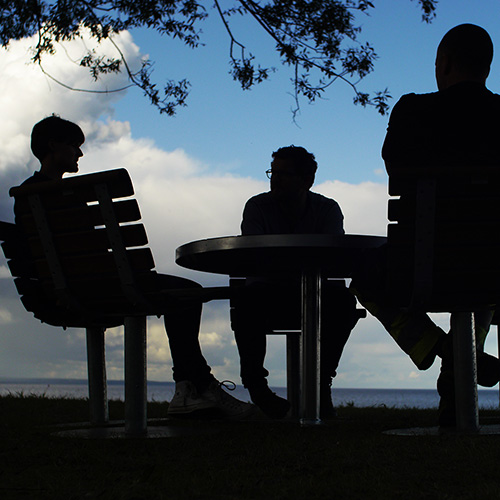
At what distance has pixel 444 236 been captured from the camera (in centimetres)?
314

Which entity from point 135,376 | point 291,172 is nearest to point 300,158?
point 291,172

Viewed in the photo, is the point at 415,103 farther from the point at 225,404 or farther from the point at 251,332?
the point at 225,404

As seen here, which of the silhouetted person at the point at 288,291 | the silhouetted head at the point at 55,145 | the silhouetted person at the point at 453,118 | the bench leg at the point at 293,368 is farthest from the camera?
the bench leg at the point at 293,368

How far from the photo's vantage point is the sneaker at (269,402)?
413cm

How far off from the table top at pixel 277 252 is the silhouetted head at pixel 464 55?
0.87 metres

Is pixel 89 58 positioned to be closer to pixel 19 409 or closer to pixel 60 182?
pixel 19 409

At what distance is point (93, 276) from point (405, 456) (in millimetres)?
1660

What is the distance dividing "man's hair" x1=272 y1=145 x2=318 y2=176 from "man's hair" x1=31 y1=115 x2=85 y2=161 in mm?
1414

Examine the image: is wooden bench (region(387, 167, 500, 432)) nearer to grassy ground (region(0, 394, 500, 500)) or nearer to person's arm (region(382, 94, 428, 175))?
person's arm (region(382, 94, 428, 175))

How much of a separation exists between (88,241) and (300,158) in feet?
6.32

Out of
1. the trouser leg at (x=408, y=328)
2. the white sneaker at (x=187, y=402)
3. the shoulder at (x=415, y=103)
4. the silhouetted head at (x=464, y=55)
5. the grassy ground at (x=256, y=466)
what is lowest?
the grassy ground at (x=256, y=466)

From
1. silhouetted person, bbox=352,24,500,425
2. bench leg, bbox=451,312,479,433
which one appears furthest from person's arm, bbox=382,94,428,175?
bench leg, bbox=451,312,479,433

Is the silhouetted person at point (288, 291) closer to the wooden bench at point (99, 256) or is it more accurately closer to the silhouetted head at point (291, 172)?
the silhouetted head at point (291, 172)

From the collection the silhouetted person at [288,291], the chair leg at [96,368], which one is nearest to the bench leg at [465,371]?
the silhouetted person at [288,291]
